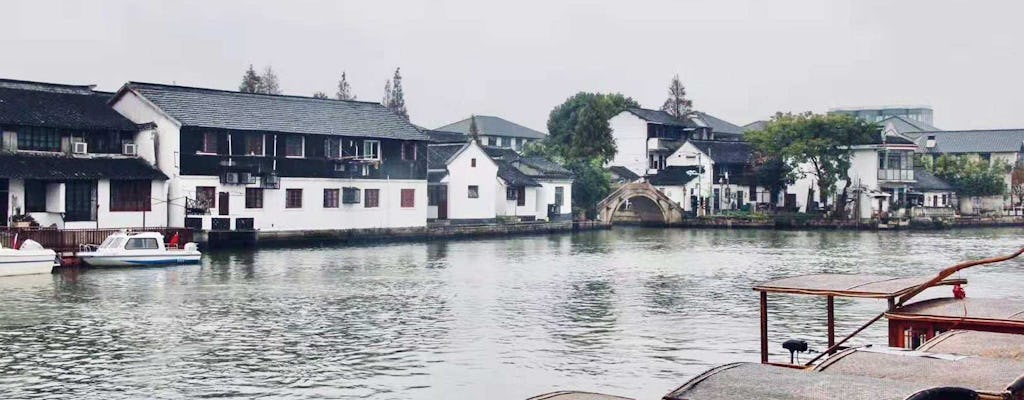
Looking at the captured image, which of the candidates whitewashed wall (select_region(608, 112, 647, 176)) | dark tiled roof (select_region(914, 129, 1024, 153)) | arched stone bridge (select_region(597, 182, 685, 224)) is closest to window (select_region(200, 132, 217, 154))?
arched stone bridge (select_region(597, 182, 685, 224))

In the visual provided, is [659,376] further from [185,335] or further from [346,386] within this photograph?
[185,335]

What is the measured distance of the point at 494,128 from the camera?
125562 mm

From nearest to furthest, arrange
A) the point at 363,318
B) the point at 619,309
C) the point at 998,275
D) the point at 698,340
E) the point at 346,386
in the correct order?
the point at 346,386, the point at 698,340, the point at 363,318, the point at 619,309, the point at 998,275

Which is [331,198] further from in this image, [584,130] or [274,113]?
[584,130]

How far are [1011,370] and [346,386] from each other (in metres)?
11.6

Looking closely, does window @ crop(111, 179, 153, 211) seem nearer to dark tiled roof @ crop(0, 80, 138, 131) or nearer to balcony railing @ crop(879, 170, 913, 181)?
dark tiled roof @ crop(0, 80, 138, 131)

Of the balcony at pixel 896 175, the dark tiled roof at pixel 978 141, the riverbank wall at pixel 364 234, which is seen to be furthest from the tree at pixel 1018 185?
the riverbank wall at pixel 364 234

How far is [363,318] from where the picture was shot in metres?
28.3

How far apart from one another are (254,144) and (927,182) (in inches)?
2390

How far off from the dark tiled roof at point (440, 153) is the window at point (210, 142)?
16.8 metres

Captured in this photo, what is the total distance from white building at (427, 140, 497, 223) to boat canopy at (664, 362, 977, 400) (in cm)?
A: 5748

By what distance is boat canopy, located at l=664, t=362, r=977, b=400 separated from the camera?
31.1ft

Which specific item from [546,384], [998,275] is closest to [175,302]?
[546,384]

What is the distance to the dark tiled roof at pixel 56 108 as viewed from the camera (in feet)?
157
